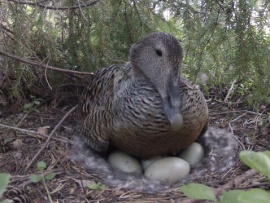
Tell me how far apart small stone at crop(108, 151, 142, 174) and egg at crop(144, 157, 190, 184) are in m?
0.13

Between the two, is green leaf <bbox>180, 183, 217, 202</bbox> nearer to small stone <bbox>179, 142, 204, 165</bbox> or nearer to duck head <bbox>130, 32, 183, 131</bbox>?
duck head <bbox>130, 32, 183, 131</bbox>

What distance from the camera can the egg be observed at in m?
3.10

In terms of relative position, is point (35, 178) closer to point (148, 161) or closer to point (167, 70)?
point (148, 161)

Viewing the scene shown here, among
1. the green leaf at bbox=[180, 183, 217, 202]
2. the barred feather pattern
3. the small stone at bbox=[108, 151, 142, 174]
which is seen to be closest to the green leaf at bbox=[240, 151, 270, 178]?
the green leaf at bbox=[180, 183, 217, 202]

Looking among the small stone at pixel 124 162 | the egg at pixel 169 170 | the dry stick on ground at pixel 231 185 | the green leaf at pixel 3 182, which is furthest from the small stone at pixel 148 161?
the green leaf at pixel 3 182

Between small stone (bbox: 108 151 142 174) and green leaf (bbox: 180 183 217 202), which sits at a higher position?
green leaf (bbox: 180 183 217 202)

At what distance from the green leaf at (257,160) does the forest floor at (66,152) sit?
111 centimetres

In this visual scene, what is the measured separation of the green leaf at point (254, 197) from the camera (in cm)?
128

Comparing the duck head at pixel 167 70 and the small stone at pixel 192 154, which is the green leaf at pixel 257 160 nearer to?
the duck head at pixel 167 70

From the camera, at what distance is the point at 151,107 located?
9.79 feet

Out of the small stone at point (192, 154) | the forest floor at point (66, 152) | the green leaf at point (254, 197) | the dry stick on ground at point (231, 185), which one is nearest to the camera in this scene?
the green leaf at point (254, 197)

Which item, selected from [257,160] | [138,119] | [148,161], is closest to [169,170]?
[148,161]

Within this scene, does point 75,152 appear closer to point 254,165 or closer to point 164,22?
point 164,22

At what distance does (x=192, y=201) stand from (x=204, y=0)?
1.42 metres
